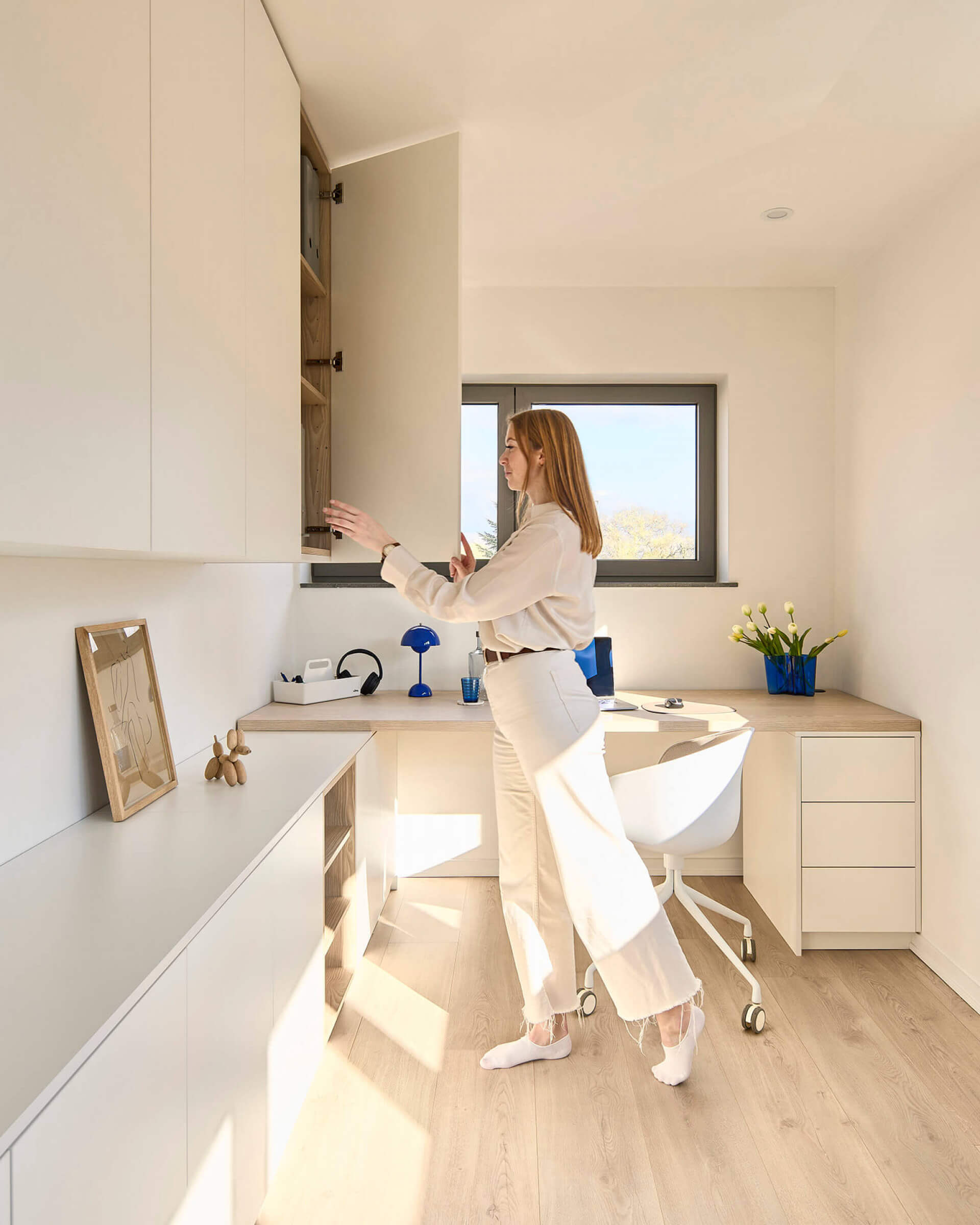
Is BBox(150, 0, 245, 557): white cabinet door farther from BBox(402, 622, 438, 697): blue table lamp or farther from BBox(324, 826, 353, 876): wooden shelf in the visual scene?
BBox(402, 622, 438, 697): blue table lamp

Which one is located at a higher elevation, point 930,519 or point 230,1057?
point 930,519

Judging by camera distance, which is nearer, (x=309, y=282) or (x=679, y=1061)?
(x=679, y=1061)

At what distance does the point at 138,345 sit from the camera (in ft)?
3.89

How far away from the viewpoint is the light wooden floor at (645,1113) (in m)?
1.61

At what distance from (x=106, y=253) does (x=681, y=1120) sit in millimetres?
2013

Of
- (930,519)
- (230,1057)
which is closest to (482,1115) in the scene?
(230,1057)

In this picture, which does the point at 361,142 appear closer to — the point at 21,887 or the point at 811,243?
Answer: the point at 811,243

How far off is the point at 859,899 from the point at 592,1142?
1347 millimetres

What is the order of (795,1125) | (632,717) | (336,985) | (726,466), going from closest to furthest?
(795,1125) → (336,985) → (632,717) → (726,466)

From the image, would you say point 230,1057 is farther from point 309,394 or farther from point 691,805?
point 309,394

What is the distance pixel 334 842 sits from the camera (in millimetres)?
2209

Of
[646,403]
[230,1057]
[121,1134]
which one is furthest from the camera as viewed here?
[646,403]

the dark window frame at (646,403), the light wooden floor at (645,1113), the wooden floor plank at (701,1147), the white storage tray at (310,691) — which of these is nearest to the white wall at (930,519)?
the light wooden floor at (645,1113)

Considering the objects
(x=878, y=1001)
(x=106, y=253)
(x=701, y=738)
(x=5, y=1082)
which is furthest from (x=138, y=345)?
(x=878, y=1001)
